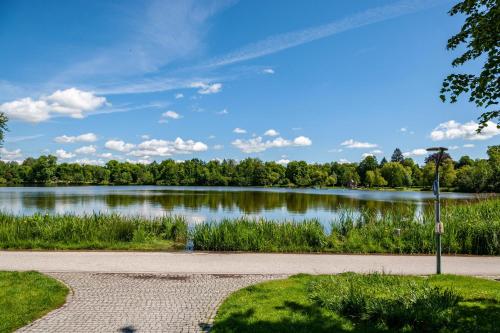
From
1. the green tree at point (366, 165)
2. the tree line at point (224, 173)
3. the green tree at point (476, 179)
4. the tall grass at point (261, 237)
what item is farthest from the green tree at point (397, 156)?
the tall grass at point (261, 237)

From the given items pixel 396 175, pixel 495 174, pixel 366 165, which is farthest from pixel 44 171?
pixel 495 174

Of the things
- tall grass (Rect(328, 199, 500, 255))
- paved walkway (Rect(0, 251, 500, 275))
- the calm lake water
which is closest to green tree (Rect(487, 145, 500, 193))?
the calm lake water

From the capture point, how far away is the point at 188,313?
6125 millimetres

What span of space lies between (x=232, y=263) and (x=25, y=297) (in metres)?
4.99

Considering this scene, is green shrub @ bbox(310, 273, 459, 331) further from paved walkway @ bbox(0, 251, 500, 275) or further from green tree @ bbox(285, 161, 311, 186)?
green tree @ bbox(285, 161, 311, 186)

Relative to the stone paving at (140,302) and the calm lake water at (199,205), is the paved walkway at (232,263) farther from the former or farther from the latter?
the calm lake water at (199,205)

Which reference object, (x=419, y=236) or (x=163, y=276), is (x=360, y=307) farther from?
(x=419, y=236)

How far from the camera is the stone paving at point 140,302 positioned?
18.3 feet

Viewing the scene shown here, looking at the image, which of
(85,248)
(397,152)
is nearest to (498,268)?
(85,248)

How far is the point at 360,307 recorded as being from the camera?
5.89m

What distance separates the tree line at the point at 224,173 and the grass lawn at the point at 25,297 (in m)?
112

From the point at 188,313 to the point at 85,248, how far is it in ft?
A: 25.0

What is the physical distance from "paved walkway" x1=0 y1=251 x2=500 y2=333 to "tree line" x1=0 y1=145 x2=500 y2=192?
106910mm

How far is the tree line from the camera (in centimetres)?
11450
